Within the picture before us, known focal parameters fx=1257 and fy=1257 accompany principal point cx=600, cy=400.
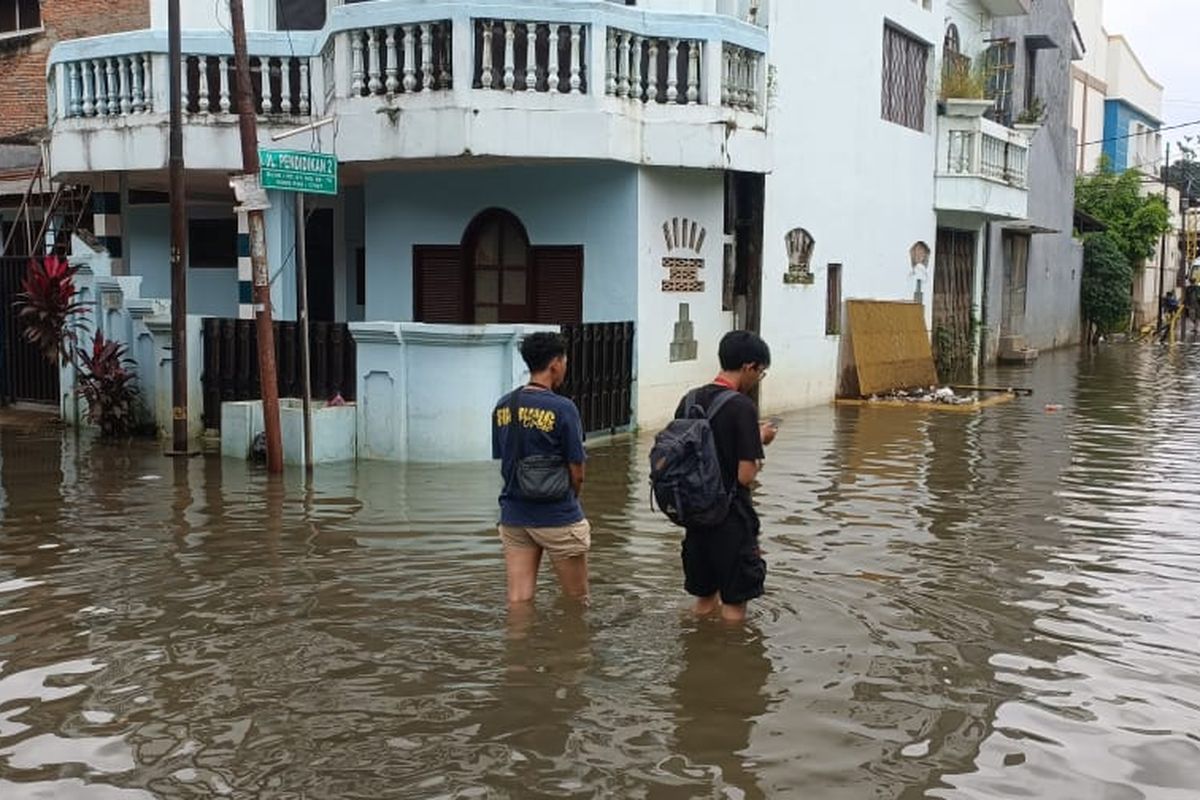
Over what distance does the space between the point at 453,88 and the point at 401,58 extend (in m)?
0.92

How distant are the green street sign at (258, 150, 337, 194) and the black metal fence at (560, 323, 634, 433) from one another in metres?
2.86

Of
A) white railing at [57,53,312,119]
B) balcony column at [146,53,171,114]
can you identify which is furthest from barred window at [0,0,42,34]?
balcony column at [146,53,171,114]

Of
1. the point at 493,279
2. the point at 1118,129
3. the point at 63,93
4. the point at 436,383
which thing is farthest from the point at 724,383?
the point at 1118,129

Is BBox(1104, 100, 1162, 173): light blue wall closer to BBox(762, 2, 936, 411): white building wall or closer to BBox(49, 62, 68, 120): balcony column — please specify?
BBox(762, 2, 936, 411): white building wall

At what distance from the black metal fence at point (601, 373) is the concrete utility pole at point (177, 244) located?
3.63 metres

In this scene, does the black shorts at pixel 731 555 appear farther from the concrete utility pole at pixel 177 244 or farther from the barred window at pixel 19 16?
the barred window at pixel 19 16

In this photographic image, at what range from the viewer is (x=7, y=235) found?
62.4 feet

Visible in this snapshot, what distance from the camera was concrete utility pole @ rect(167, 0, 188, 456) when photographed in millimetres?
11602

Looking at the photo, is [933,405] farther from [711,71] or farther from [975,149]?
[711,71]

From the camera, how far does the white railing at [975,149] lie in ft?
69.1

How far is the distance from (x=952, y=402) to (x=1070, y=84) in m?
16.2

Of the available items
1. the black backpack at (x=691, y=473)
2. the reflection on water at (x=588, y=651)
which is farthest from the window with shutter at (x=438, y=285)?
the black backpack at (x=691, y=473)

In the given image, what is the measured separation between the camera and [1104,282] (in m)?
34.7

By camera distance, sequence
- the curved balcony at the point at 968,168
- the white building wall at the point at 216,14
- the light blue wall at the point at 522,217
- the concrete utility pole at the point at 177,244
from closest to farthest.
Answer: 1. the concrete utility pole at the point at 177,244
2. the light blue wall at the point at 522,217
3. the white building wall at the point at 216,14
4. the curved balcony at the point at 968,168
